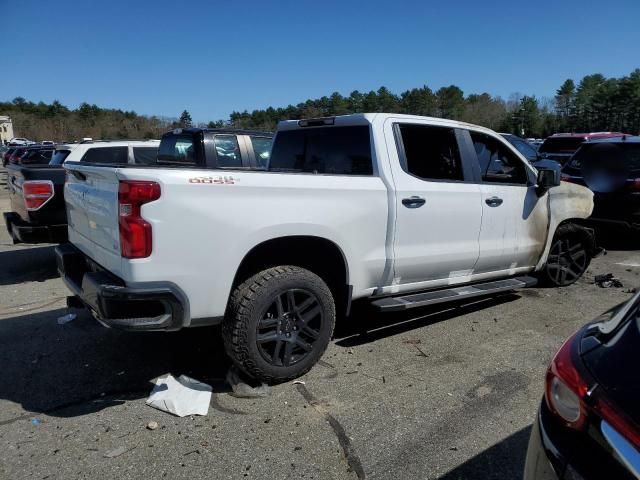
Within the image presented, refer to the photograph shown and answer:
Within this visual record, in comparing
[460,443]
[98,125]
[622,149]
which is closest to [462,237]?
[460,443]

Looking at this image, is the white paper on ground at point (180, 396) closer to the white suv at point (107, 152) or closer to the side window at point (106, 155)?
the white suv at point (107, 152)

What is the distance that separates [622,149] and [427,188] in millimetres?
5665

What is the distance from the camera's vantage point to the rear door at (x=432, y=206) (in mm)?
4207

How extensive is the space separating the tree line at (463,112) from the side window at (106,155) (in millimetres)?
61178

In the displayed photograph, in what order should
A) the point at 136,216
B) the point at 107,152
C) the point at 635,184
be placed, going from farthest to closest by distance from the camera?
the point at 107,152 < the point at 635,184 < the point at 136,216

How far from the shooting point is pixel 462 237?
4629mm

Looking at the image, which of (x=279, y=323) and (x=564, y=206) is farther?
(x=564, y=206)

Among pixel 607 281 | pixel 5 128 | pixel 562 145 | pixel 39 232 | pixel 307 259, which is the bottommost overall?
pixel 607 281

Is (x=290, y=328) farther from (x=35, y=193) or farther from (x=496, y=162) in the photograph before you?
(x=35, y=193)

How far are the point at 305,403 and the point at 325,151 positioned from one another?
232cm

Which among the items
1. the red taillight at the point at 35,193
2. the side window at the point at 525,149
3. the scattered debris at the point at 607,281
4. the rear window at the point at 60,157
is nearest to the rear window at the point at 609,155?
the scattered debris at the point at 607,281

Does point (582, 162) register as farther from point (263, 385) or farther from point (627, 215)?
point (263, 385)

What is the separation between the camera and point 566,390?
1.77 m

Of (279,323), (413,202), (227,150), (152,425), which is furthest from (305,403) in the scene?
(227,150)
